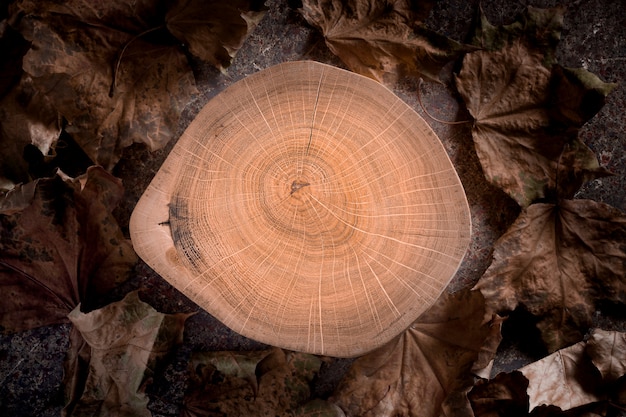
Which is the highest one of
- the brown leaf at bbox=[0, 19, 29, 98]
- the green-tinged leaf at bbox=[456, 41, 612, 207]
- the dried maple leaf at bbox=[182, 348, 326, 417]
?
the green-tinged leaf at bbox=[456, 41, 612, 207]

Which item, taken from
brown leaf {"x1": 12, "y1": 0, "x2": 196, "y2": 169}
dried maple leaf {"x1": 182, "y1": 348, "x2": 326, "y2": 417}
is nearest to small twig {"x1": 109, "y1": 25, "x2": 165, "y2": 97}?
brown leaf {"x1": 12, "y1": 0, "x2": 196, "y2": 169}

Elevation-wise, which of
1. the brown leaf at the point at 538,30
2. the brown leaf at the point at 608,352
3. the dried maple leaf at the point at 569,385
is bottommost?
the dried maple leaf at the point at 569,385

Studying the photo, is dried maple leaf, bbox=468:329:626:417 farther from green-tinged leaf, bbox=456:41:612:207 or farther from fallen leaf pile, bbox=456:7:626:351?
green-tinged leaf, bbox=456:41:612:207

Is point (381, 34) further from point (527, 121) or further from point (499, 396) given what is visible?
point (499, 396)

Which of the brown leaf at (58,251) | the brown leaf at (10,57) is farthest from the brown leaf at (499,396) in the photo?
the brown leaf at (10,57)

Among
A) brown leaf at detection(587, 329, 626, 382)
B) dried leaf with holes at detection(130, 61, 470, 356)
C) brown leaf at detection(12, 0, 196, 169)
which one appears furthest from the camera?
brown leaf at detection(587, 329, 626, 382)

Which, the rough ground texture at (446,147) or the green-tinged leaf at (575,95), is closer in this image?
the green-tinged leaf at (575,95)

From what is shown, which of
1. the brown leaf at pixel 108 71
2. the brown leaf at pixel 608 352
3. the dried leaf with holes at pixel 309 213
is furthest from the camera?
the brown leaf at pixel 608 352

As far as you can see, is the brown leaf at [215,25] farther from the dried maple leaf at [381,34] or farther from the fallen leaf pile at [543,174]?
the fallen leaf pile at [543,174]
